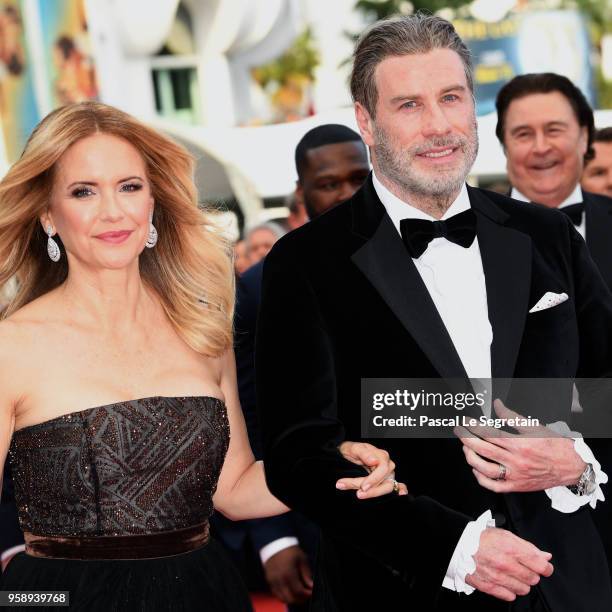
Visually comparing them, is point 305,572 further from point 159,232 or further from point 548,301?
point 548,301

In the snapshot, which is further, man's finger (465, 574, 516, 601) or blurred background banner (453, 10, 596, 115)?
blurred background banner (453, 10, 596, 115)

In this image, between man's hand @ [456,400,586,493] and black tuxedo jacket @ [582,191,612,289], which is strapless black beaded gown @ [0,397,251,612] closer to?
man's hand @ [456,400,586,493]

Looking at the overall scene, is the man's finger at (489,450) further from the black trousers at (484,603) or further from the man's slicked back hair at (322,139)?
the man's slicked back hair at (322,139)

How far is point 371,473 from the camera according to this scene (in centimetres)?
280

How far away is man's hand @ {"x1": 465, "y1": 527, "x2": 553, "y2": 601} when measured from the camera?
2752mm

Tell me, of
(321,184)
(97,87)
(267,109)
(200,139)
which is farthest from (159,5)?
(321,184)

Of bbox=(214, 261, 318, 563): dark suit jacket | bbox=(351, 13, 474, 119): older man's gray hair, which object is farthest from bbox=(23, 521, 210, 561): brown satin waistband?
bbox=(351, 13, 474, 119): older man's gray hair

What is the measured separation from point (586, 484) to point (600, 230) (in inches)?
84.5

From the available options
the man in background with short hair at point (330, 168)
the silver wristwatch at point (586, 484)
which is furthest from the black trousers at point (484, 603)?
the man in background with short hair at point (330, 168)

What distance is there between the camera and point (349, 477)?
2.84 m

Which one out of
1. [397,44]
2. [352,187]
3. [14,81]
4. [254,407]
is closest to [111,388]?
[254,407]

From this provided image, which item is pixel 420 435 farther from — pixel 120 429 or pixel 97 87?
pixel 97 87

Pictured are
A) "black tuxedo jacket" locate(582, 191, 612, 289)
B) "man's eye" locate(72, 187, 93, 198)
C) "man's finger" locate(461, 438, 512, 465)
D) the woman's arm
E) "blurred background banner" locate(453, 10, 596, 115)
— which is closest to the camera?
"man's finger" locate(461, 438, 512, 465)

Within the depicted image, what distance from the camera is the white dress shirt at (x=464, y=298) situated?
3.01 meters
